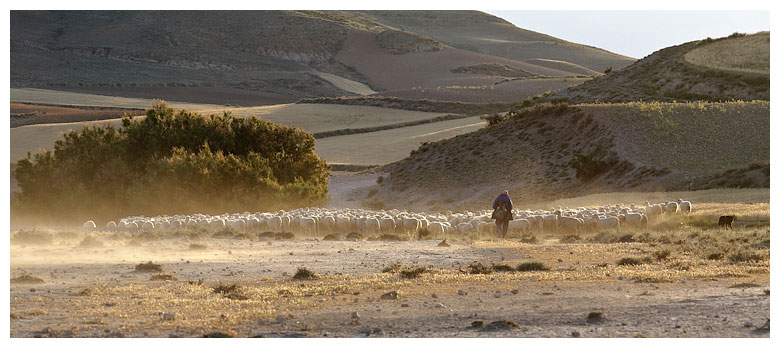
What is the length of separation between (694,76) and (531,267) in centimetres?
6347

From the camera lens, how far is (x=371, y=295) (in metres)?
14.4

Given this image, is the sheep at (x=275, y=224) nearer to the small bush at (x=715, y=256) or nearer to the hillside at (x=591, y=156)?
the small bush at (x=715, y=256)

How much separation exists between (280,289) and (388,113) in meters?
97.2

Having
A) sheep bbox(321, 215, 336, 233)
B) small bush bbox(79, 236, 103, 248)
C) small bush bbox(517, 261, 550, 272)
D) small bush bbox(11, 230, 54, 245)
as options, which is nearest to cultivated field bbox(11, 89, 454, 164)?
sheep bbox(321, 215, 336, 233)

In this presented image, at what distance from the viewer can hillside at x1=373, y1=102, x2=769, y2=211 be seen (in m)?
47.4

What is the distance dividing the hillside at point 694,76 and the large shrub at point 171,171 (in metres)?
42.1

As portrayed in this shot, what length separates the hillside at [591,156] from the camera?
156 ft

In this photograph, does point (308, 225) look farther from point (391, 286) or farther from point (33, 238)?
point (391, 286)

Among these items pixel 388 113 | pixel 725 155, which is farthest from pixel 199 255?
pixel 388 113

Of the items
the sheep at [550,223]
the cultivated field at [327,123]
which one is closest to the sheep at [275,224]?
the sheep at [550,223]

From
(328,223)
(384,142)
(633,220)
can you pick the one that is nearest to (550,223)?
(633,220)

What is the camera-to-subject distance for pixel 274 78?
187 m

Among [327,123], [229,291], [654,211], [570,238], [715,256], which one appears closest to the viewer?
[229,291]

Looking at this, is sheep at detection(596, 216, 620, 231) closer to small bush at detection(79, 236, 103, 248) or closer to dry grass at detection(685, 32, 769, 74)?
small bush at detection(79, 236, 103, 248)
